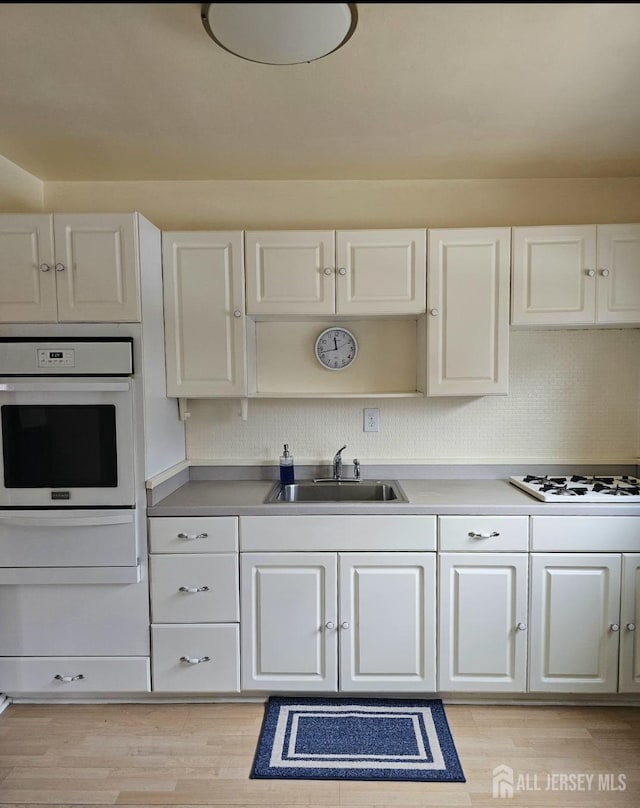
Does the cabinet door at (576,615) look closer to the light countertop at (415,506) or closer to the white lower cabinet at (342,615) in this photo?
the light countertop at (415,506)

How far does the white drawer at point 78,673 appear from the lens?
2.22 meters

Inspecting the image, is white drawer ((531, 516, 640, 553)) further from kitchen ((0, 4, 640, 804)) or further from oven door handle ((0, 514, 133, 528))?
oven door handle ((0, 514, 133, 528))

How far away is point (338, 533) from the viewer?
7.23ft

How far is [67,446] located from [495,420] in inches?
81.0

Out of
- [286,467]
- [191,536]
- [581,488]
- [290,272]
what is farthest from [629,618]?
[290,272]

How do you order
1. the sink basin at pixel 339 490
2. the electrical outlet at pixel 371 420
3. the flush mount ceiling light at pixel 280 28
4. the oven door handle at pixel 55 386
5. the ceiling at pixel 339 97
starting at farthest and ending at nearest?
the electrical outlet at pixel 371 420, the sink basin at pixel 339 490, the oven door handle at pixel 55 386, the ceiling at pixel 339 97, the flush mount ceiling light at pixel 280 28

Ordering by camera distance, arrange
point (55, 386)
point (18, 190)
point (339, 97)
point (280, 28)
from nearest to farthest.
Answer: point (280, 28) → point (339, 97) → point (55, 386) → point (18, 190)

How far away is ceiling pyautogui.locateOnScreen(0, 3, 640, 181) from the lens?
151cm

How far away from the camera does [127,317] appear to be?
7.13 feet

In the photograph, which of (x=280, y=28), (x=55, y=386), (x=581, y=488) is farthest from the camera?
(x=581, y=488)

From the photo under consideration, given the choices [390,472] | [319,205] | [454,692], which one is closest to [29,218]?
[319,205]

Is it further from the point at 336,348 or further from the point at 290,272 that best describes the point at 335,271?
the point at 336,348

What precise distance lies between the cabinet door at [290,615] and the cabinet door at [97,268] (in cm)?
121

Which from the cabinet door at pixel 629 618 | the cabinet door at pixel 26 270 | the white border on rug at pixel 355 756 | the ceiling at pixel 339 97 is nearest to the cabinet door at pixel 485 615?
the white border on rug at pixel 355 756
